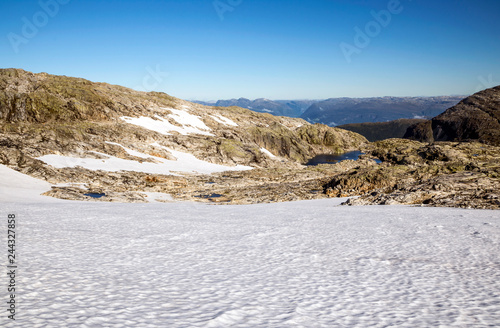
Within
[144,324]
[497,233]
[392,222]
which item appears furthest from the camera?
[392,222]

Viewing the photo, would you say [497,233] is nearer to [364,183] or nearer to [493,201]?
[493,201]

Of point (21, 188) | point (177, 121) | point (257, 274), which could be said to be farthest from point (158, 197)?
point (177, 121)

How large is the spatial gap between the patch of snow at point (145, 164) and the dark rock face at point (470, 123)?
121 meters

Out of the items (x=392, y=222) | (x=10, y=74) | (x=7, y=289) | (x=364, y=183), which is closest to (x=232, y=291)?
(x=7, y=289)

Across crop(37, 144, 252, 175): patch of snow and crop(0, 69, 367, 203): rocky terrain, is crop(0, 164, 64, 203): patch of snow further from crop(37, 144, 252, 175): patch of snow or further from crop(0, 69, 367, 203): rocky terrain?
crop(37, 144, 252, 175): patch of snow

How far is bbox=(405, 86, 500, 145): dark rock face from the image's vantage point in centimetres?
13362

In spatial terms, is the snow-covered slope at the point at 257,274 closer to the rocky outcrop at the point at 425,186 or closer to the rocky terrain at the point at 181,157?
the rocky outcrop at the point at 425,186

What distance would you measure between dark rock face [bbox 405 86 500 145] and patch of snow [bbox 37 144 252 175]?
120837 mm

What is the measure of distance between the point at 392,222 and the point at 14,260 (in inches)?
744

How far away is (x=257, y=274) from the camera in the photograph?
9.94 meters

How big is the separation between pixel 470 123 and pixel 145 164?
154 metres

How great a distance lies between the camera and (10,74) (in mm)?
73562

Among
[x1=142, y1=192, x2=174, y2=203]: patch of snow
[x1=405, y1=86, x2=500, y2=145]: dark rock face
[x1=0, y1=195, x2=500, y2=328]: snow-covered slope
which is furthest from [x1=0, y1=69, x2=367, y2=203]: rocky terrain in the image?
[x1=405, y1=86, x2=500, y2=145]: dark rock face

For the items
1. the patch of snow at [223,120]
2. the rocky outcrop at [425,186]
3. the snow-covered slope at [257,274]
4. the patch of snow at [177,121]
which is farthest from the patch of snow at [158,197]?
the patch of snow at [223,120]
